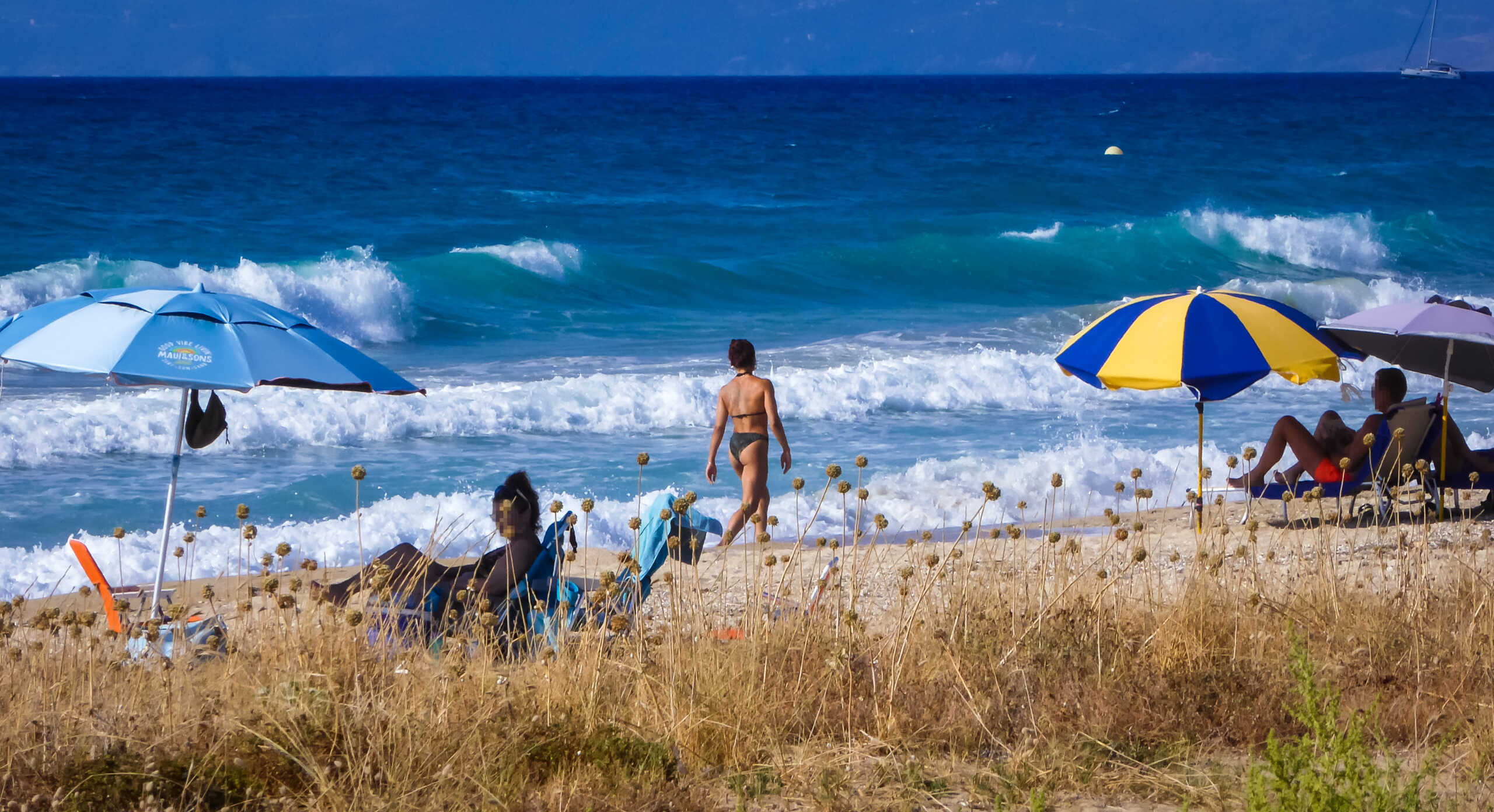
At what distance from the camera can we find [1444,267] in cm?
3050

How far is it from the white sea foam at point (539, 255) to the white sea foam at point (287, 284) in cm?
224

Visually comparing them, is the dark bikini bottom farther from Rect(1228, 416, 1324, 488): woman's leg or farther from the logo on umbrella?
the logo on umbrella

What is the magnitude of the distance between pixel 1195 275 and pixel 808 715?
27.1 m

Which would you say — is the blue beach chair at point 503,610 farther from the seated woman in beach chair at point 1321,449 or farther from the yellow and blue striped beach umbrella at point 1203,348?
the seated woman in beach chair at point 1321,449

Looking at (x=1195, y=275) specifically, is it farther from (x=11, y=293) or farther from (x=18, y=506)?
(x=18, y=506)

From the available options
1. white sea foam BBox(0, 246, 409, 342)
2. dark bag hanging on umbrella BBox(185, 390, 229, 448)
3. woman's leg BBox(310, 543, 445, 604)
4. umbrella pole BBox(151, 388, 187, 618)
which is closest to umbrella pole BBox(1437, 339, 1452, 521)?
woman's leg BBox(310, 543, 445, 604)

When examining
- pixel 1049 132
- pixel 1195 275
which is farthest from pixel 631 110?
pixel 1195 275

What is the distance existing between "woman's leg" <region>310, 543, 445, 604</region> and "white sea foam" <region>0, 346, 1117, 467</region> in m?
6.25

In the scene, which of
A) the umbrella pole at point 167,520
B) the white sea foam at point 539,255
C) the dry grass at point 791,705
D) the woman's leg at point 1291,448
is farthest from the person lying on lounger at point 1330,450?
the white sea foam at point 539,255

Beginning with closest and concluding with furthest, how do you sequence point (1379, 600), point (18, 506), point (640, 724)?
point (640, 724) → point (1379, 600) → point (18, 506)

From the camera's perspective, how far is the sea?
10523mm

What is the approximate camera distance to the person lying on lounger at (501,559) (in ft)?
16.8

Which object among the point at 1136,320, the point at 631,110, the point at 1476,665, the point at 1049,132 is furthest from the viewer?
the point at 631,110

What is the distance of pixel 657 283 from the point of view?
24.1 metres
